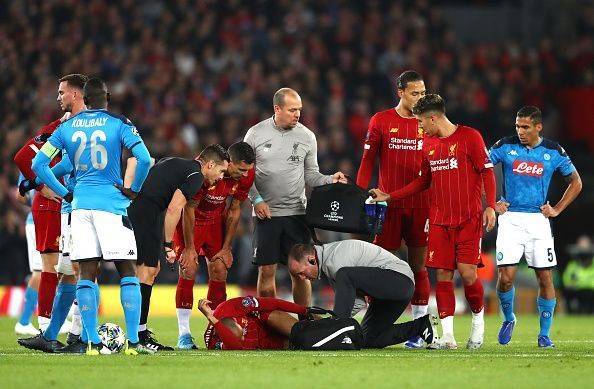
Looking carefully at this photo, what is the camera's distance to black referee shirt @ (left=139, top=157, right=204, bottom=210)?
1088 centimetres

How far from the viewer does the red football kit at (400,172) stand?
40.6 feet

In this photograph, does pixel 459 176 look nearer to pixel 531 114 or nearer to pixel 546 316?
pixel 531 114

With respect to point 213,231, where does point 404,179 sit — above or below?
above

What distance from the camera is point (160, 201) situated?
1117cm

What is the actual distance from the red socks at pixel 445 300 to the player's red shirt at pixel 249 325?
1335 millimetres

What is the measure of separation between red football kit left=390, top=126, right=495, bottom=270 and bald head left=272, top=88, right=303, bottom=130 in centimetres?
153

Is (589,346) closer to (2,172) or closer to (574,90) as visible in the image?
(2,172)

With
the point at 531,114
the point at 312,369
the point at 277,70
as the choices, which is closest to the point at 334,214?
the point at 531,114

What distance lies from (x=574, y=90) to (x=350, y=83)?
15.1 feet

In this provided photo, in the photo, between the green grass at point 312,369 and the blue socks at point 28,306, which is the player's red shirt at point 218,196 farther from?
the blue socks at point 28,306

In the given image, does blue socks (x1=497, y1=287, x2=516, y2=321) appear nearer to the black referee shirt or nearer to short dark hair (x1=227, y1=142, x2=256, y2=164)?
short dark hair (x1=227, y1=142, x2=256, y2=164)

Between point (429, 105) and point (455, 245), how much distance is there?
1.36m

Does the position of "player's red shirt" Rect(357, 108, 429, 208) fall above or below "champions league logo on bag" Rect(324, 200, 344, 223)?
above

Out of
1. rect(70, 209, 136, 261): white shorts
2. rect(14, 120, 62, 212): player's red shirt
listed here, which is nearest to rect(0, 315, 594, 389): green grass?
rect(70, 209, 136, 261): white shorts
